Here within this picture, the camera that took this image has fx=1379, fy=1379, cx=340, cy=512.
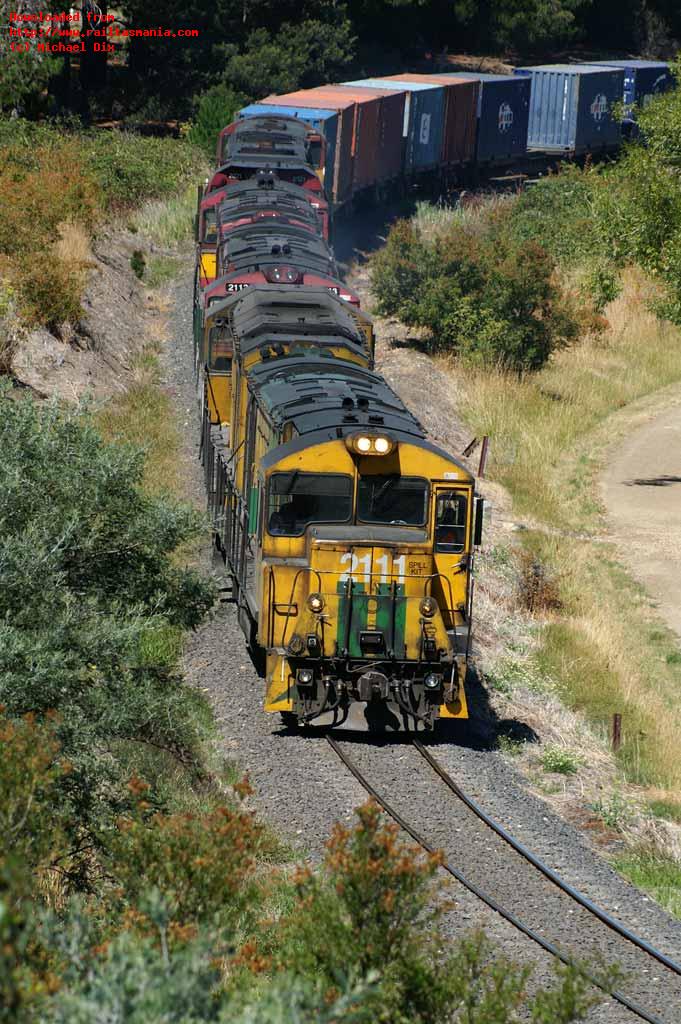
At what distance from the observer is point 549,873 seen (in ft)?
41.7

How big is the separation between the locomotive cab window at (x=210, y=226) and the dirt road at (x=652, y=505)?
1047cm

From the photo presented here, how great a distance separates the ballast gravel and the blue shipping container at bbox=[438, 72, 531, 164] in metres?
44.6

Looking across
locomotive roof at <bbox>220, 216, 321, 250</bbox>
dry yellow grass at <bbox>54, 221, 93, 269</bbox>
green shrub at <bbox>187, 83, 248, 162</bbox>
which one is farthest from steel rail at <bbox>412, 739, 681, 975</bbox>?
green shrub at <bbox>187, 83, 248, 162</bbox>

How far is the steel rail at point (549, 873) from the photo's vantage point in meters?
11.5

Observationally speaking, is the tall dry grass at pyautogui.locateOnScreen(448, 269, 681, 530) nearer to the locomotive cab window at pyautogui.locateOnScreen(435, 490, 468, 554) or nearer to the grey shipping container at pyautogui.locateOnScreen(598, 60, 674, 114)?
the locomotive cab window at pyautogui.locateOnScreen(435, 490, 468, 554)

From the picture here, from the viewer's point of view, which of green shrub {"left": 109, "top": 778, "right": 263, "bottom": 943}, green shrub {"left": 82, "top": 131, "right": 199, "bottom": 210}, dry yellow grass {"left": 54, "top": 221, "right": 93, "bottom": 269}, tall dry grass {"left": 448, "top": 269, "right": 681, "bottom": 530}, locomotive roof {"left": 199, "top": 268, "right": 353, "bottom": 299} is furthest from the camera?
green shrub {"left": 82, "top": 131, "right": 199, "bottom": 210}

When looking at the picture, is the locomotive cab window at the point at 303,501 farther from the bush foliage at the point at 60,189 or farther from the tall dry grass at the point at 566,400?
the bush foliage at the point at 60,189

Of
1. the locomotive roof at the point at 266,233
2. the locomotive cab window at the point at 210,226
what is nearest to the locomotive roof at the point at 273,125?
the locomotive cab window at the point at 210,226

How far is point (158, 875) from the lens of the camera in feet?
26.5

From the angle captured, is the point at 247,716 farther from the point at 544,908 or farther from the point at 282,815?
the point at 544,908

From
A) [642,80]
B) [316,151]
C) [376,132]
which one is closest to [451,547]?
[316,151]

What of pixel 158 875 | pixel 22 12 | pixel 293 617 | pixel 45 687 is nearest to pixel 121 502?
pixel 293 617

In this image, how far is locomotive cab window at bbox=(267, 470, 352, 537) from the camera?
47.5ft

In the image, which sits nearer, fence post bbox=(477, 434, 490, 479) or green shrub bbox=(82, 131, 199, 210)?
fence post bbox=(477, 434, 490, 479)
